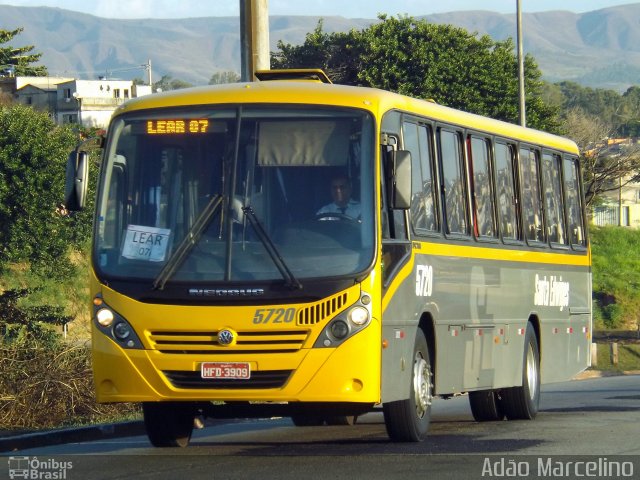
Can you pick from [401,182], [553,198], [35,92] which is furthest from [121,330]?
[35,92]

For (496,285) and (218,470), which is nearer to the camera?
(218,470)

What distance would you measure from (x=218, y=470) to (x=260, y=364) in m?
0.85

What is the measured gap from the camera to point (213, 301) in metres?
10.2

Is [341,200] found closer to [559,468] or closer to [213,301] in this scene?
[213,301]

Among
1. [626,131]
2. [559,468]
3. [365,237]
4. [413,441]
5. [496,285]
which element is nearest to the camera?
[559,468]

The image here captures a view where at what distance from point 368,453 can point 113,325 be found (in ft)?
7.43

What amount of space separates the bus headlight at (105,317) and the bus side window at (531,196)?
593 centimetres

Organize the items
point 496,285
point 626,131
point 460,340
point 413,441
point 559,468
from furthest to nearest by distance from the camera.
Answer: point 626,131, point 496,285, point 460,340, point 413,441, point 559,468

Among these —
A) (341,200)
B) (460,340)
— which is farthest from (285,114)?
(460,340)

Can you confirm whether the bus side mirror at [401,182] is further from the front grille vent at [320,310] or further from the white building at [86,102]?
the white building at [86,102]

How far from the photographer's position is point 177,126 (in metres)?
11.0

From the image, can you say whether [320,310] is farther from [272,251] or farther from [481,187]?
[481,187]

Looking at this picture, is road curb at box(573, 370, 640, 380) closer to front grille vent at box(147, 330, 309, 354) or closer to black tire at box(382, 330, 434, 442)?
black tire at box(382, 330, 434, 442)

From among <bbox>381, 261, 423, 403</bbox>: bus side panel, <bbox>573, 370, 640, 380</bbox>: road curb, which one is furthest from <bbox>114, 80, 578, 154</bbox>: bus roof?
<bbox>573, 370, 640, 380</bbox>: road curb
